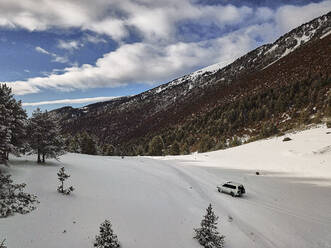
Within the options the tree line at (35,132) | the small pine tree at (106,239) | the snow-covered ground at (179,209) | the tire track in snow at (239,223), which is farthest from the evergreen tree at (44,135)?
the small pine tree at (106,239)

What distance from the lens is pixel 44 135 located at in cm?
2219

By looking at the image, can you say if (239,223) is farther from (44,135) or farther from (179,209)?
(44,135)

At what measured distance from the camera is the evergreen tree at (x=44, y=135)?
21812 mm

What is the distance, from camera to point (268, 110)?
76.1 meters

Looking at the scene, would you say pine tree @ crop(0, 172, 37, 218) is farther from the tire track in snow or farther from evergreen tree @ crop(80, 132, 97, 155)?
evergreen tree @ crop(80, 132, 97, 155)

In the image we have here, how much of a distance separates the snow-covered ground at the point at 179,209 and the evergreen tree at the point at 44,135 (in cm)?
446

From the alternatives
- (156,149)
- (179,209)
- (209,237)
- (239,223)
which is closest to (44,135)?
(179,209)

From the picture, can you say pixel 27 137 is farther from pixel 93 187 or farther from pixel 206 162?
pixel 206 162

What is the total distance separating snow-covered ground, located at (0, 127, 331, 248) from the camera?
970 cm

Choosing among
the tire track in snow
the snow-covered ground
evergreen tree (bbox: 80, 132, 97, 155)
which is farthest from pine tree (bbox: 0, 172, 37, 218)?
evergreen tree (bbox: 80, 132, 97, 155)

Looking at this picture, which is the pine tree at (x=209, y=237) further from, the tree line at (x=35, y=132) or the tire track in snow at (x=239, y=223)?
the tree line at (x=35, y=132)

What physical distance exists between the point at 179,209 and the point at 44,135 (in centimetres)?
1685

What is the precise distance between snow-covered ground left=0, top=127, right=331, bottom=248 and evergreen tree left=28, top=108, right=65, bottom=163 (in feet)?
14.6

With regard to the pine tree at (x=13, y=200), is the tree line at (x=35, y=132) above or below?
above
